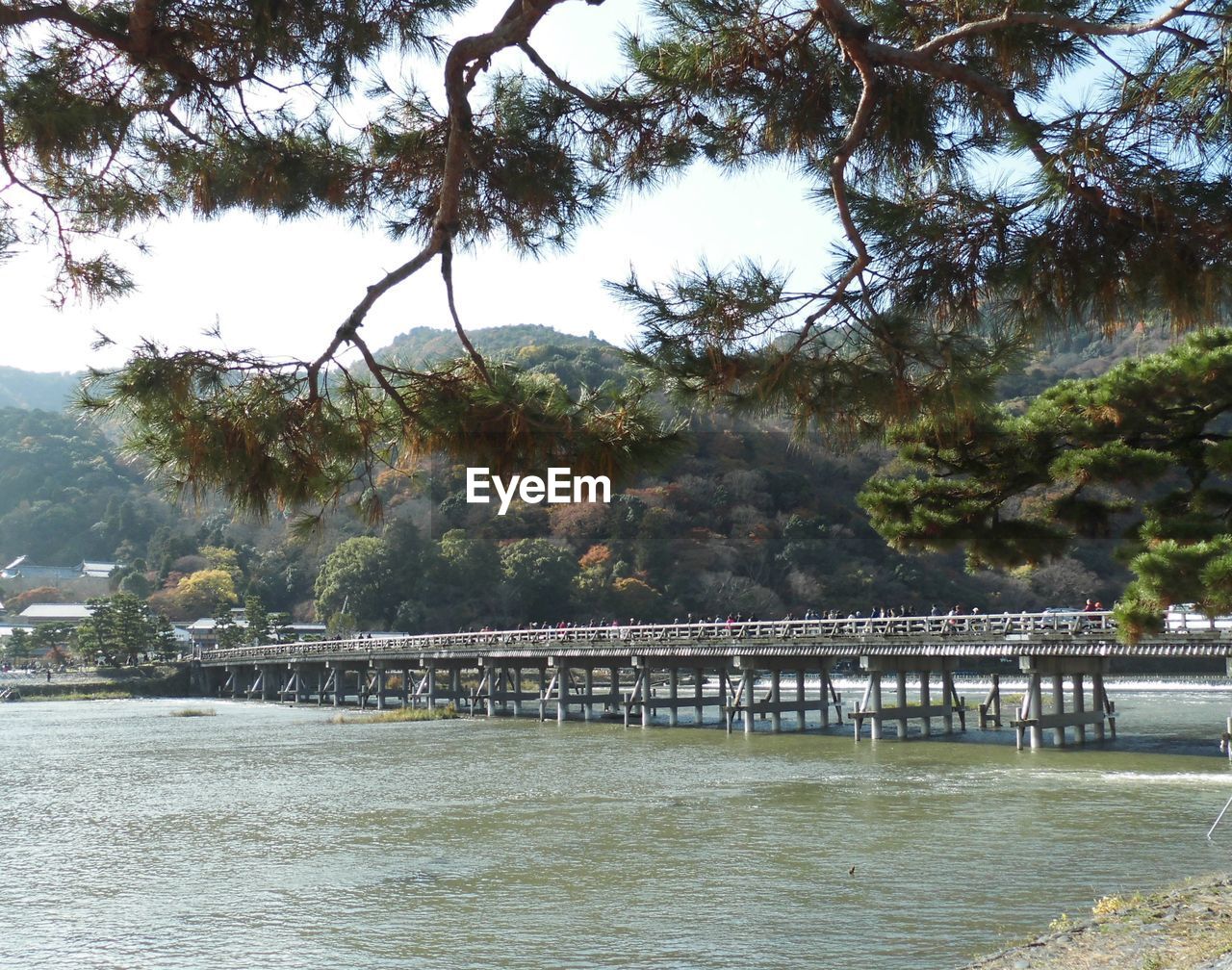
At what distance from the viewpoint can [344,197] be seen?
5.09m

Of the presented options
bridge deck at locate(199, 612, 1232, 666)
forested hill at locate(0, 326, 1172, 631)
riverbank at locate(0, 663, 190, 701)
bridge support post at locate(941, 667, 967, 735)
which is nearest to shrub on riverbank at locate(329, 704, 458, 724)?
bridge deck at locate(199, 612, 1232, 666)

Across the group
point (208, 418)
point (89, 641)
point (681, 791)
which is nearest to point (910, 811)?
point (681, 791)

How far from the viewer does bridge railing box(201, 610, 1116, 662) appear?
68.1 ft

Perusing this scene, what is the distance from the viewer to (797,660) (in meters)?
26.9

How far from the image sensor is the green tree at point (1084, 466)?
276 inches

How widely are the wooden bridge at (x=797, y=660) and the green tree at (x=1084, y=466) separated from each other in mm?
10987

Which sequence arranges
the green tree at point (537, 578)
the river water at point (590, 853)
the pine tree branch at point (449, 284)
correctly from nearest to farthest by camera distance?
the pine tree branch at point (449, 284) < the river water at point (590, 853) < the green tree at point (537, 578)

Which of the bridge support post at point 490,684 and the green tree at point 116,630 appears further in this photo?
the green tree at point 116,630

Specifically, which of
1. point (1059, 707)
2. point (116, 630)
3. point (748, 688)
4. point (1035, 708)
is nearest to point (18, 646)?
point (116, 630)

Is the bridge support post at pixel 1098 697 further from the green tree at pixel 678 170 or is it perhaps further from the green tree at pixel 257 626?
the green tree at pixel 257 626

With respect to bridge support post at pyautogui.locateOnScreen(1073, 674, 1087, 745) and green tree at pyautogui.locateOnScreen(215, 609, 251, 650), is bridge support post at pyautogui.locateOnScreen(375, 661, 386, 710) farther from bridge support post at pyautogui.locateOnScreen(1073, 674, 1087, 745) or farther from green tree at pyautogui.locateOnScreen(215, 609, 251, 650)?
bridge support post at pyautogui.locateOnScreen(1073, 674, 1087, 745)

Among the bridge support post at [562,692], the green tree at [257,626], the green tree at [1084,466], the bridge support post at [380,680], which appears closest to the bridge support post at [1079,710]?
the bridge support post at [562,692]

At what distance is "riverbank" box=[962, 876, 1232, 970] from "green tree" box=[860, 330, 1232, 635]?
2.19m

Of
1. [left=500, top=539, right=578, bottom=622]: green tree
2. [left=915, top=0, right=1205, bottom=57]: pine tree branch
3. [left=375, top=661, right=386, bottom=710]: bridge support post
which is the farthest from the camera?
[left=500, top=539, right=578, bottom=622]: green tree
